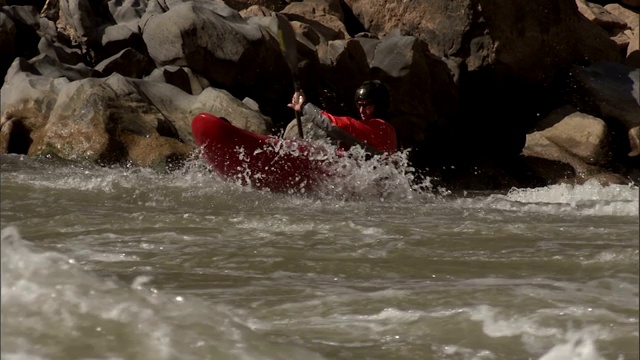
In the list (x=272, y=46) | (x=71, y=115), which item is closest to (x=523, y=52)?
(x=272, y=46)

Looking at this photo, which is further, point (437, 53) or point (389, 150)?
point (437, 53)

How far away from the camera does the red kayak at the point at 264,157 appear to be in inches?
295

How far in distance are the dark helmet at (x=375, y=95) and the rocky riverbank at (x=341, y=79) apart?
2.04 metres

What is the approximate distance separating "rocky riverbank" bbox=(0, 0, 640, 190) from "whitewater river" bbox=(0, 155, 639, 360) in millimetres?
2482

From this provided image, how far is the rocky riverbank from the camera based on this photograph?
31.1 ft

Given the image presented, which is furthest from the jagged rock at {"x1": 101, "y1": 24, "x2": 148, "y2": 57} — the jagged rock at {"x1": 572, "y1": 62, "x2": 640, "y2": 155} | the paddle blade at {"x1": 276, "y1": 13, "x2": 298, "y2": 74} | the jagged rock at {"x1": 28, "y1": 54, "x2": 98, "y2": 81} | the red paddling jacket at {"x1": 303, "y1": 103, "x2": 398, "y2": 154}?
the jagged rock at {"x1": 572, "y1": 62, "x2": 640, "y2": 155}

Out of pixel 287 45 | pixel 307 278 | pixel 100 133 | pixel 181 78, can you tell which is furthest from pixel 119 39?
pixel 307 278

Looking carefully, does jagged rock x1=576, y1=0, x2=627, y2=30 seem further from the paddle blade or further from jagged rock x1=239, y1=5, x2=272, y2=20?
the paddle blade

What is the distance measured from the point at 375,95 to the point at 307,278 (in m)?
4.36

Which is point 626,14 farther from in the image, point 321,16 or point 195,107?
point 195,107

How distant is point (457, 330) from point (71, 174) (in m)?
5.49

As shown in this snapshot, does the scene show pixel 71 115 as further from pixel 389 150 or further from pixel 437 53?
pixel 437 53

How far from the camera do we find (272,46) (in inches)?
456

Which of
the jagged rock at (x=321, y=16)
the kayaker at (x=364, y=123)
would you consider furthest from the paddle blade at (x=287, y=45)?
the jagged rock at (x=321, y=16)
